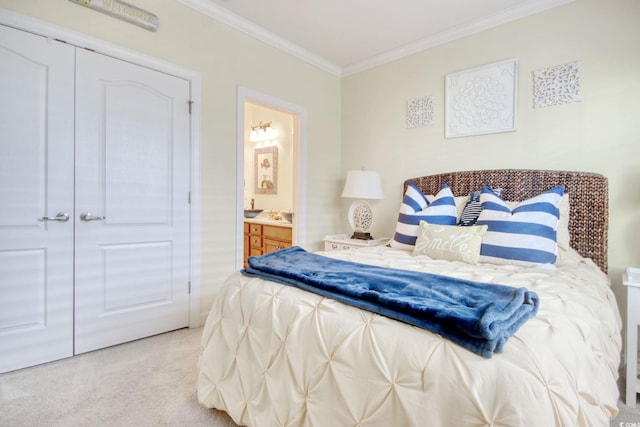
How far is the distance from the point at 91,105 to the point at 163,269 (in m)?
1.26

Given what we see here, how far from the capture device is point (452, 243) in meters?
2.10

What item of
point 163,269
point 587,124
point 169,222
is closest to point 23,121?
point 169,222

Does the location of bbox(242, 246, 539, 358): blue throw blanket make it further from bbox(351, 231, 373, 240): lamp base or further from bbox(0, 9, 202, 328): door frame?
bbox(351, 231, 373, 240): lamp base

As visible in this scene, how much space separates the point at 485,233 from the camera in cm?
212

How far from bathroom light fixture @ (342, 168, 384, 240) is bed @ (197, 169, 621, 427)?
4.95ft

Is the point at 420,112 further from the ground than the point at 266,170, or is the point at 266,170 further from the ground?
the point at 420,112

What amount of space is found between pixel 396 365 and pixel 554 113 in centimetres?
251

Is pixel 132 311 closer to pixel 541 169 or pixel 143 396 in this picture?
pixel 143 396

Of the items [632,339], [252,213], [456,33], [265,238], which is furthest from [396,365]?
[252,213]

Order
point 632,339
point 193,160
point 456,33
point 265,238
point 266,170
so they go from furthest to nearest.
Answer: point 266,170, point 265,238, point 456,33, point 193,160, point 632,339

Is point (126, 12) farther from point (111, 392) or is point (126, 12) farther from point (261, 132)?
point (261, 132)

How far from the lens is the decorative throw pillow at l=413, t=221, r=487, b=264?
2033 millimetres

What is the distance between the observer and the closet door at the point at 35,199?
1949 millimetres

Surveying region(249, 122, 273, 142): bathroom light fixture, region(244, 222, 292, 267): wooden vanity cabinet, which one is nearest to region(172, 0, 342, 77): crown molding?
region(249, 122, 273, 142): bathroom light fixture
